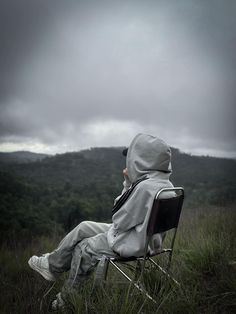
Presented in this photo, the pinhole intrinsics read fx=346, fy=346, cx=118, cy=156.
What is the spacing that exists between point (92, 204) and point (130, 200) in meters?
25.5

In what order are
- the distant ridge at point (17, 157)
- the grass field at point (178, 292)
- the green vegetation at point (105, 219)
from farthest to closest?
1. the distant ridge at point (17, 157)
2. the green vegetation at point (105, 219)
3. the grass field at point (178, 292)

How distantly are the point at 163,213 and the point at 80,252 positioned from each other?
75 centimetres

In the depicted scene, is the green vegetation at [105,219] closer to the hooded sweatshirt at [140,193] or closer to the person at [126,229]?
the person at [126,229]

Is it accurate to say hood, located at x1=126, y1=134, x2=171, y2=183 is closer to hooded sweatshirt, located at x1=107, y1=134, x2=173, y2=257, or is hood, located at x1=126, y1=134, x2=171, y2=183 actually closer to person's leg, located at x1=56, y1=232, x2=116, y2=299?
hooded sweatshirt, located at x1=107, y1=134, x2=173, y2=257

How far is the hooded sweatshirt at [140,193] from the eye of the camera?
8.46 ft

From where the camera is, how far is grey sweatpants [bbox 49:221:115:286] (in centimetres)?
273

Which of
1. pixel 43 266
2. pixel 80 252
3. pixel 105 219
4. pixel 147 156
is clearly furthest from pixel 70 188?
pixel 147 156

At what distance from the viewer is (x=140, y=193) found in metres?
2.60

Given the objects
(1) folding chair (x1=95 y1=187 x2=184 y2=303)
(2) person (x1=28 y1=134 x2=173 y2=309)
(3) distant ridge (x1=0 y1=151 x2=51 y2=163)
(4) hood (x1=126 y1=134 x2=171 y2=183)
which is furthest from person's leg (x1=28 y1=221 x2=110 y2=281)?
(3) distant ridge (x1=0 y1=151 x2=51 y2=163)

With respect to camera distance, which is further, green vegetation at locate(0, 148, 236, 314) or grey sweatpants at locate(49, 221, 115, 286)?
grey sweatpants at locate(49, 221, 115, 286)

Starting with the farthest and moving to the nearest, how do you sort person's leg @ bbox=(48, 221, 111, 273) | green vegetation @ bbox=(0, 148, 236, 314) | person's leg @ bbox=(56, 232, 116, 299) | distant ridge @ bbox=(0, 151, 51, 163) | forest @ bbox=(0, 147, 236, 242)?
1. distant ridge @ bbox=(0, 151, 51, 163)
2. forest @ bbox=(0, 147, 236, 242)
3. person's leg @ bbox=(48, 221, 111, 273)
4. person's leg @ bbox=(56, 232, 116, 299)
5. green vegetation @ bbox=(0, 148, 236, 314)

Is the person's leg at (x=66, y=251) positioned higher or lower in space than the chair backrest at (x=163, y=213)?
lower

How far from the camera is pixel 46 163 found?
46.9m

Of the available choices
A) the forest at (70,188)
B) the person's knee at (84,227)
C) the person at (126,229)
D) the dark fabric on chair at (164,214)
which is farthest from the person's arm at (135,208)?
the forest at (70,188)
